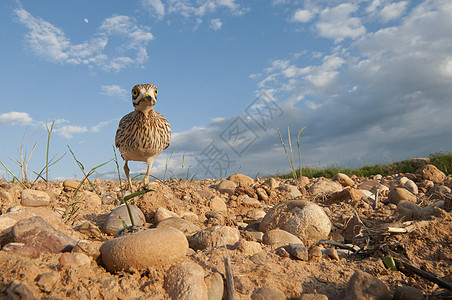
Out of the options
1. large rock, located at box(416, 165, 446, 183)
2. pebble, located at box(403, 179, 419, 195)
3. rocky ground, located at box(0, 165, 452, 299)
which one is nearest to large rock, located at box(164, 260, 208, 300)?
rocky ground, located at box(0, 165, 452, 299)

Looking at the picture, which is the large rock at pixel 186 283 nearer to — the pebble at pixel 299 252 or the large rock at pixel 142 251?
the large rock at pixel 142 251

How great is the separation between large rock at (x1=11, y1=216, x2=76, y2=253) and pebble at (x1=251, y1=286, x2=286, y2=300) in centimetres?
140

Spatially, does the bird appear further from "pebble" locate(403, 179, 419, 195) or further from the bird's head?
"pebble" locate(403, 179, 419, 195)

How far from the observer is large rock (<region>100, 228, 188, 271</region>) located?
7.69 feet

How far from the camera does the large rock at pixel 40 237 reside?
100 inches

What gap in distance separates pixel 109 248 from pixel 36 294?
1.72 ft

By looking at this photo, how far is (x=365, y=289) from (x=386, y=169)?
40.6 ft

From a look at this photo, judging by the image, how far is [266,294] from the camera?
2.35 metres

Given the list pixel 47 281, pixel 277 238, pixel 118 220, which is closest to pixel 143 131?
pixel 118 220

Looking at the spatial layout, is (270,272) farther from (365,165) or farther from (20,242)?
(365,165)

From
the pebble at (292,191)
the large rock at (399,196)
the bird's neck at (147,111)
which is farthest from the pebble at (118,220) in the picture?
the large rock at (399,196)

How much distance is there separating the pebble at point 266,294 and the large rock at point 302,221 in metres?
1.61

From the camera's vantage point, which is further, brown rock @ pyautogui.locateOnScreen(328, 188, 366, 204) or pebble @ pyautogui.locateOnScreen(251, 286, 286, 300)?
brown rock @ pyautogui.locateOnScreen(328, 188, 366, 204)

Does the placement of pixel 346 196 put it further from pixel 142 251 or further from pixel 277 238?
pixel 142 251
